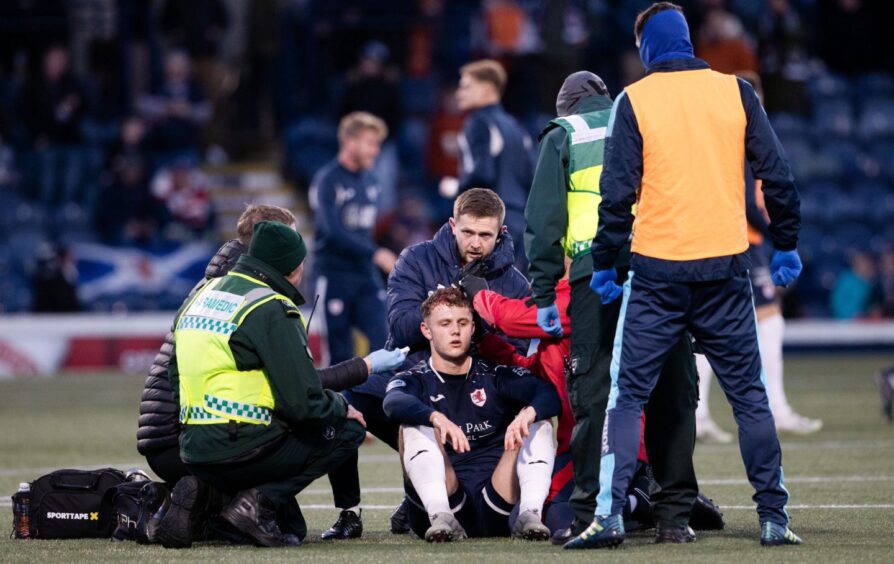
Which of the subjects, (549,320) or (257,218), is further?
(257,218)

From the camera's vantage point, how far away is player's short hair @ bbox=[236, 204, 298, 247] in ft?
25.1

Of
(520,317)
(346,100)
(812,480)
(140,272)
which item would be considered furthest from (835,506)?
(346,100)

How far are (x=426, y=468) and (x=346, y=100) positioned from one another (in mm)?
14900

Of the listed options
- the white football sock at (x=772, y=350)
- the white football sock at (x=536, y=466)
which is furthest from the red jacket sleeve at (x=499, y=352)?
the white football sock at (x=772, y=350)

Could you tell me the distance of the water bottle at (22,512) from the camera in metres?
7.56

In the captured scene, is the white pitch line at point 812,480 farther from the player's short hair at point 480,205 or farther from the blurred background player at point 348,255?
the blurred background player at point 348,255

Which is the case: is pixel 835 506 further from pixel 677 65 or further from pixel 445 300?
pixel 677 65

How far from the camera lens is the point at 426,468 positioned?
7184mm

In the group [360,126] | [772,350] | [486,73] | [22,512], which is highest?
[486,73]

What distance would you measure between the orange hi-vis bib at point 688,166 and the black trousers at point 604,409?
0.51 metres

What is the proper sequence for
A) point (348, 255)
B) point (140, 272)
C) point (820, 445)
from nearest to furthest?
point (820, 445)
point (348, 255)
point (140, 272)

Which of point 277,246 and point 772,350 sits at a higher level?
point 277,246

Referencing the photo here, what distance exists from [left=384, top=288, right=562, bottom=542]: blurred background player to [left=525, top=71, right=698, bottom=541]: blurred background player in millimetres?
263

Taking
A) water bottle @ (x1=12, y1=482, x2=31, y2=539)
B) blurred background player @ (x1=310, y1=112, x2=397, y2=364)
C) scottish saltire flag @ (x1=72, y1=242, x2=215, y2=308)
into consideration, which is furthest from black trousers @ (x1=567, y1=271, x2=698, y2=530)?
scottish saltire flag @ (x1=72, y1=242, x2=215, y2=308)
